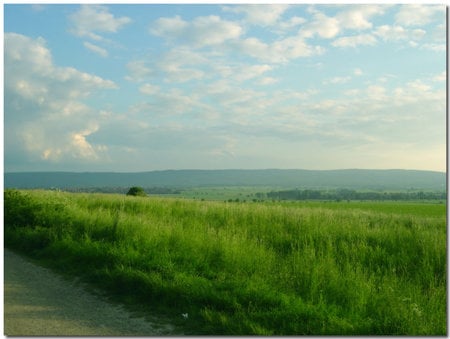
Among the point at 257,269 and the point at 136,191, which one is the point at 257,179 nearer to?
the point at 136,191

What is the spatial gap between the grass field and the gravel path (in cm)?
50

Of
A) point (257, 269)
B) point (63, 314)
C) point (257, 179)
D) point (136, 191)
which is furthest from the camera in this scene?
point (257, 179)

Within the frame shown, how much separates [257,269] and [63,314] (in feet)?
13.7

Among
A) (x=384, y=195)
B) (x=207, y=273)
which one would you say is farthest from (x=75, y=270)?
(x=384, y=195)

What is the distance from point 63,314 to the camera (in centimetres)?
777

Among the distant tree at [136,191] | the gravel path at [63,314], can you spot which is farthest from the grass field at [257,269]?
the distant tree at [136,191]

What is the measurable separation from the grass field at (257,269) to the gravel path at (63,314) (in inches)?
19.7

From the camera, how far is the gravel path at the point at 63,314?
7.07 m

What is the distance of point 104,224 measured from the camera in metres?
14.1

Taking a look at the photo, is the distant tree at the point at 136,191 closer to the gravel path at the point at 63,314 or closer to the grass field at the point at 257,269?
the grass field at the point at 257,269

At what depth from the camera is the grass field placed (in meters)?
7.41

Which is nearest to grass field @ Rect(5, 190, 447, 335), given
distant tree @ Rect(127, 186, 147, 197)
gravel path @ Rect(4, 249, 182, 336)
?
gravel path @ Rect(4, 249, 182, 336)

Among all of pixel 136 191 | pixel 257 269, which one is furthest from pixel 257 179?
pixel 257 269

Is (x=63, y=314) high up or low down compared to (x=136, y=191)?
down
